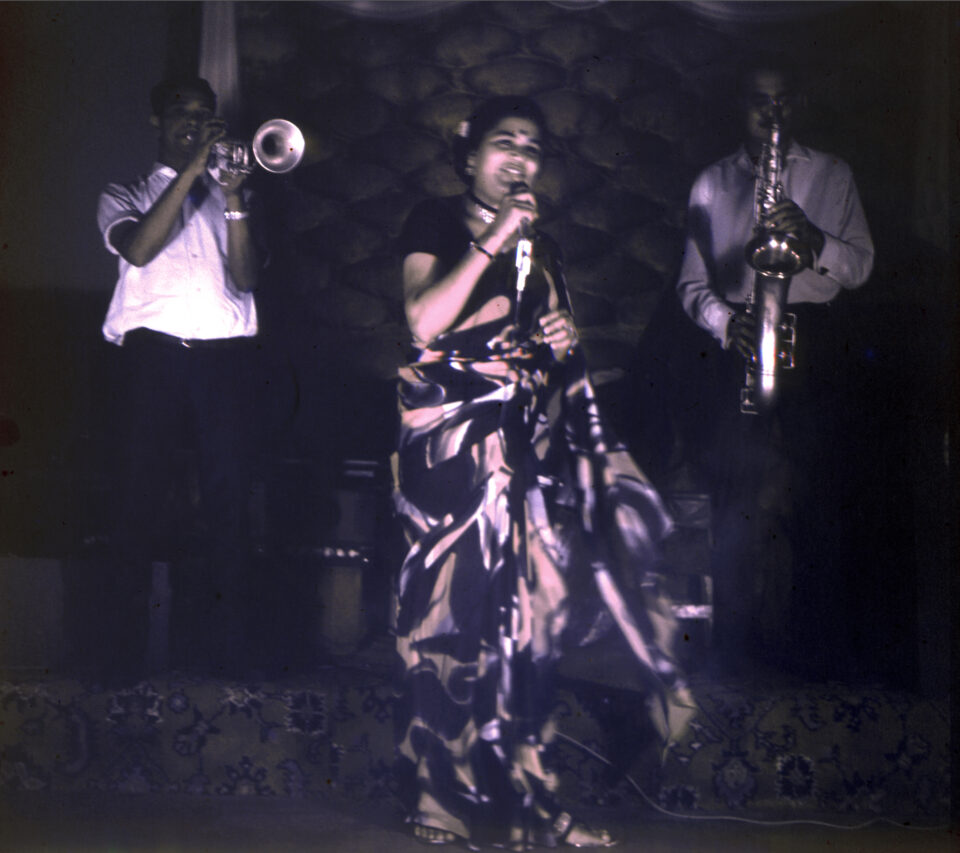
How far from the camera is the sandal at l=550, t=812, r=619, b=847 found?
270cm

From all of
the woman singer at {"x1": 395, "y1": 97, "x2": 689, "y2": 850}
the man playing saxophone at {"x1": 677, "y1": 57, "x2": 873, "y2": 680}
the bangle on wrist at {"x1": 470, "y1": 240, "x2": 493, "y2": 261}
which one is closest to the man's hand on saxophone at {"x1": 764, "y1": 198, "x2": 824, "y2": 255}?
the man playing saxophone at {"x1": 677, "y1": 57, "x2": 873, "y2": 680}

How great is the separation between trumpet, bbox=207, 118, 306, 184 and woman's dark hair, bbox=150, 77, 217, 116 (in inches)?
5.0

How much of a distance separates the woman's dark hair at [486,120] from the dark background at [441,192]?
0.04 metres

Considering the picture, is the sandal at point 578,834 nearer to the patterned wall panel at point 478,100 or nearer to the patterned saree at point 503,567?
the patterned saree at point 503,567

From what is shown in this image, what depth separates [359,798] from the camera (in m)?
2.79

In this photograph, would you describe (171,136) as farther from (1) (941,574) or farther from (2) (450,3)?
(1) (941,574)

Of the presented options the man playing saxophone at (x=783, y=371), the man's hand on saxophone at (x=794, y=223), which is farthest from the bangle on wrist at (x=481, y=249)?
the man's hand on saxophone at (x=794, y=223)

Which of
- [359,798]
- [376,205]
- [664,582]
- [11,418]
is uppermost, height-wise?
[376,205]

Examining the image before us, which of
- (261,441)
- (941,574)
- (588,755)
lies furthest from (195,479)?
(941,574)

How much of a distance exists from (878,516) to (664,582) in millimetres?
662

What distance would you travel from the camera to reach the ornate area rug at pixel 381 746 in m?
2.78

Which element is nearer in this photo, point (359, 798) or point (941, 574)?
point (359, 798)

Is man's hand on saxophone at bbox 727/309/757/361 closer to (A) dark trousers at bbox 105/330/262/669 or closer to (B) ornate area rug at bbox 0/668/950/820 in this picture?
(B) ornate area rug at bbox 0/668/950/820

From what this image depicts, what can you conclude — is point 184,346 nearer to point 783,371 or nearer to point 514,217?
point 514,217
